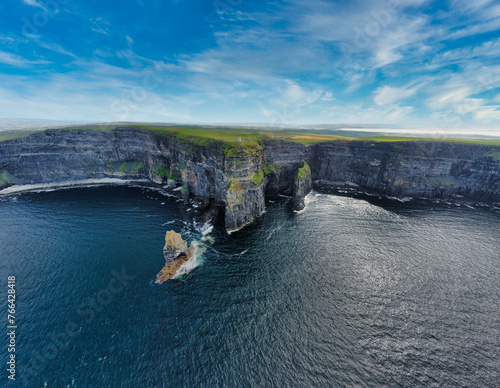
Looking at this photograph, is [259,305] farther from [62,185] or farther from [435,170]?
[62,185]

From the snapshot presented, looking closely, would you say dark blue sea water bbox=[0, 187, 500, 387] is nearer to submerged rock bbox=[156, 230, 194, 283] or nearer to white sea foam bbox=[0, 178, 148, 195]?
submerged rock bbox=[156, 230, 194, 283]

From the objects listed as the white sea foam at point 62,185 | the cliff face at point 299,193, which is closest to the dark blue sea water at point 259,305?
the cliff face at point 299,193

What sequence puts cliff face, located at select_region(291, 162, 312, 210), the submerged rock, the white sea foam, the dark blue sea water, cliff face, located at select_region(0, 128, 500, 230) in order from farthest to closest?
the white sea foam → cliff face, located at select_region(291, 162, 312, 210) → cliff face, located at select_region(0, 128, 500, 230) → the submerged rock → the dark blue sea water

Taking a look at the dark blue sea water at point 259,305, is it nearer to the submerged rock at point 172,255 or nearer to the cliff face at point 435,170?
the submerged rock at point 172,255

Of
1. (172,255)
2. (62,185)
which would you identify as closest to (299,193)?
(172,255)

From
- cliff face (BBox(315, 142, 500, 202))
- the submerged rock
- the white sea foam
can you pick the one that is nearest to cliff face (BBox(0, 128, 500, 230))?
cliff face (BBox(315, 142, 500, 202))

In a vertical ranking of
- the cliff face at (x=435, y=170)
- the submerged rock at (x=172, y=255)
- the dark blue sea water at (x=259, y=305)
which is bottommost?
the dark blue sea water at (x=259, y=305)

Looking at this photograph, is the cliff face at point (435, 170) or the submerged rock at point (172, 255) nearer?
the submerged rock at point (172, 255)
